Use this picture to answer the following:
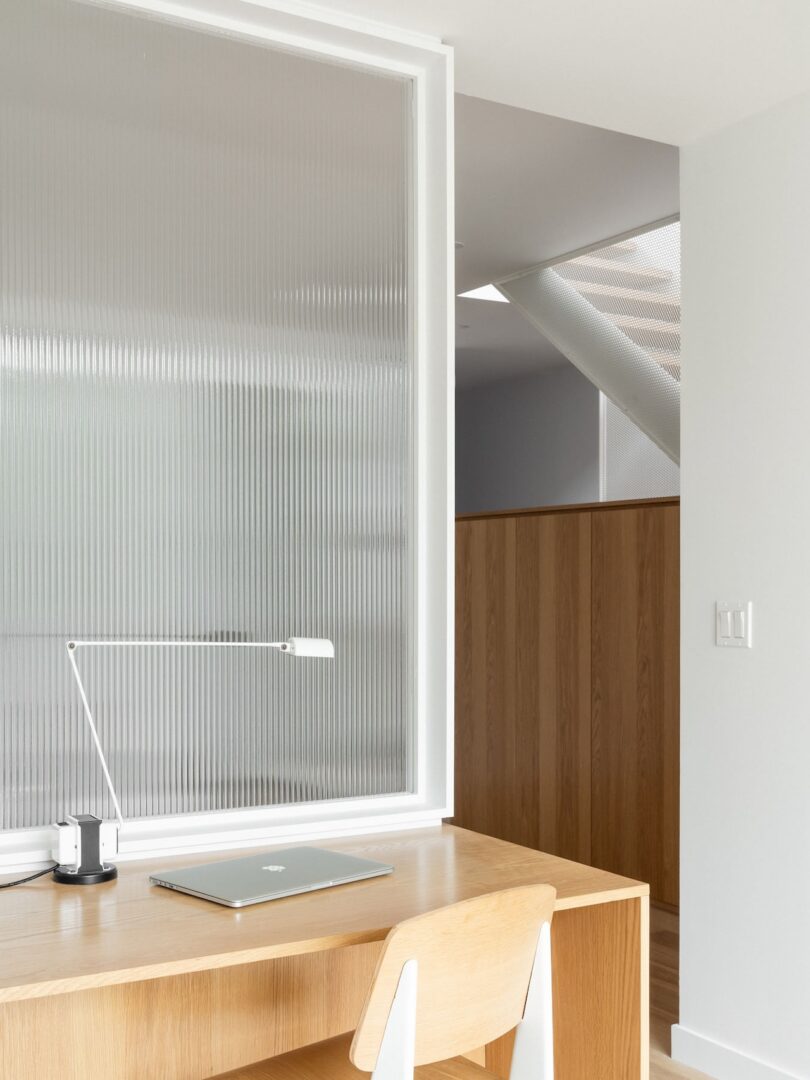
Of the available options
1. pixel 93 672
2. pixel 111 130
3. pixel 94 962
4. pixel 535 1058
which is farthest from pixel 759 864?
pixel 111 130

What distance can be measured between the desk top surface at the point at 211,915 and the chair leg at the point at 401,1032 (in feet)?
0.46

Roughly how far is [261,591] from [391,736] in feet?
1.47

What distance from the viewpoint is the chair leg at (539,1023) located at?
176 cm

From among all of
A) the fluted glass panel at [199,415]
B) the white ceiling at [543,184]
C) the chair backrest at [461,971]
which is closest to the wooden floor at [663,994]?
the fluted glass panel at [199,415]

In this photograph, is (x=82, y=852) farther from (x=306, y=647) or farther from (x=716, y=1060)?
(x=716, y=1060)

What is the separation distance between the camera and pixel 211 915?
1.77 m

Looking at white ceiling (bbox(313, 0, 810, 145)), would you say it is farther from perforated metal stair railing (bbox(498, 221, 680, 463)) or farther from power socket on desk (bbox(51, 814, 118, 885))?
power socket on desk (bbox(51, 814, 118, 885))

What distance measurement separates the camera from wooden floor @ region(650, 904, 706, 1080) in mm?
3074

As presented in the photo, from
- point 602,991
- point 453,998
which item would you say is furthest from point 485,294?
→ point 453,998

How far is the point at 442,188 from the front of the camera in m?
2.61

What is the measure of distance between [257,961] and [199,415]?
106cm

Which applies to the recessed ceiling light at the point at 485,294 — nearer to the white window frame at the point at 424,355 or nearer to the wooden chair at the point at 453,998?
the white window frame at the point at 424,355

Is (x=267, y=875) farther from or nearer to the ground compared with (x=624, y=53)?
nearer to the ground

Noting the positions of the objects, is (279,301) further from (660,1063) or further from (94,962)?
(660,1063)
